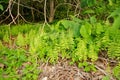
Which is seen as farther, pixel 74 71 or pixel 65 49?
pixel 65 49

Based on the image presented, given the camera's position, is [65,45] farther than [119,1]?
No

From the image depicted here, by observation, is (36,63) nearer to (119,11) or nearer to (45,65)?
(45,65)

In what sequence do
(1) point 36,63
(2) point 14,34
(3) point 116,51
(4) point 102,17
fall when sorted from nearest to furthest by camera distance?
(3) point 116,51 → (1) point 36,63 → (2) point 14,34 → (4) point 102,17

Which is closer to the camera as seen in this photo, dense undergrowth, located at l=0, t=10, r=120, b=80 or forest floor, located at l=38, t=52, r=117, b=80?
forest floor, located at l=38, t=52, r=117, b=80

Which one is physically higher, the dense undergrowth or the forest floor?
the dense undergrowth

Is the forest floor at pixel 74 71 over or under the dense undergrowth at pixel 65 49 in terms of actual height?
under

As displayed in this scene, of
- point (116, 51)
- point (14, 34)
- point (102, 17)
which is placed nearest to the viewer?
point (116, 51)

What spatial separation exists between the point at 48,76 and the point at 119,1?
453cm

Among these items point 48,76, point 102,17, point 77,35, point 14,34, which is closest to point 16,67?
point 48,76

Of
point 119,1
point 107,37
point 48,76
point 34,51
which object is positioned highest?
point 119,1

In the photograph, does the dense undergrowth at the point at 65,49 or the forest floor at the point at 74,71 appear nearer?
the forest floor at the point at 74,71

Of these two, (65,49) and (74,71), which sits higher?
(65,49)

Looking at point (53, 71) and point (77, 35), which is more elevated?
point (77, 35)

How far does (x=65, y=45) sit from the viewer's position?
12.6 ft
